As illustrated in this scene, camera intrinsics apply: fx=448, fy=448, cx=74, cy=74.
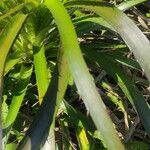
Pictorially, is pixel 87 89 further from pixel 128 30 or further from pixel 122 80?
pixel 122 80

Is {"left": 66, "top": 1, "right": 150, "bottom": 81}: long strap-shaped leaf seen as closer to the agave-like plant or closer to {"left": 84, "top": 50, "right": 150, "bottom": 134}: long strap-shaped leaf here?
the agave-like plant

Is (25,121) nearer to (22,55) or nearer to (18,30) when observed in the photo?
(22,55)

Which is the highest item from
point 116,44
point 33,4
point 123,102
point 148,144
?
point 33,4

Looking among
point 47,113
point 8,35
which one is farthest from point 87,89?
point 8,35

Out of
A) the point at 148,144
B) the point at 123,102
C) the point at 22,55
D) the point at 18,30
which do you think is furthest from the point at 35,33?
the point at 148,144

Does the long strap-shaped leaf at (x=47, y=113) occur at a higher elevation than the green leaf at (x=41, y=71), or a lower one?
lower

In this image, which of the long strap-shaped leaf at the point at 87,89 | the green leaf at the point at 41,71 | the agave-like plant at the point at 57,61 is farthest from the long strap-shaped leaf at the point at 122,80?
the long strap-shaped leaf at the point at 87,89

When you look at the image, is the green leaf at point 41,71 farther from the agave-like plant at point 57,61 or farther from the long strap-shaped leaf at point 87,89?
the long strap-shaped leaf at point 87,89

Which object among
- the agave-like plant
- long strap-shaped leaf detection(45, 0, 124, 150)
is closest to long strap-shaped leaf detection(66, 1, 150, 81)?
the agave-like plant
